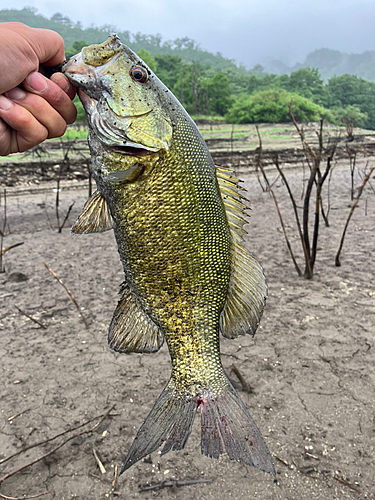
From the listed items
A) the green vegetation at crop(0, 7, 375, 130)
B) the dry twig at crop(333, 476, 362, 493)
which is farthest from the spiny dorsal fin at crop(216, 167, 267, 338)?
the green vegetation at crop(0, 7, 375, 130)

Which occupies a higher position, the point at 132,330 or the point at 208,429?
the point at 132,330

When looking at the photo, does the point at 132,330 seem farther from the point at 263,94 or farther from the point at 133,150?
the point at 263,94

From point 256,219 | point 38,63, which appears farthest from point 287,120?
point 38,63

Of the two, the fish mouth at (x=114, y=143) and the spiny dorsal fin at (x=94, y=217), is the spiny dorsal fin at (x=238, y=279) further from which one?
the spiny dorsal fin at (x=94, y=217)

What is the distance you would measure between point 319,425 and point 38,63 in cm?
296

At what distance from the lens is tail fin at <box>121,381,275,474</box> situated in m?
1.36

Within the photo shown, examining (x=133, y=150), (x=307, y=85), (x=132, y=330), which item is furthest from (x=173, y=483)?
(x=307, y=85)

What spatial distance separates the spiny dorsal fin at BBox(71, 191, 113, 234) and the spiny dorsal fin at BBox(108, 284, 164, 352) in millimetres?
278

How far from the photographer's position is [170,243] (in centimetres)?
143

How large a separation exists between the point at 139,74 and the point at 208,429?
1.35 meters

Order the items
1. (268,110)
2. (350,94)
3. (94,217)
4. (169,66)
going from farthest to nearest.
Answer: (350,94) → (169,66) → (268,110) → (94,217)

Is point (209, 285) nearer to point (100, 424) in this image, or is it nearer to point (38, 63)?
point (38, 63)

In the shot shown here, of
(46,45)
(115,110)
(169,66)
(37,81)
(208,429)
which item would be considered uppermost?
(169,66)

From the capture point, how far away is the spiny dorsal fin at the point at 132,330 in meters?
1.58
